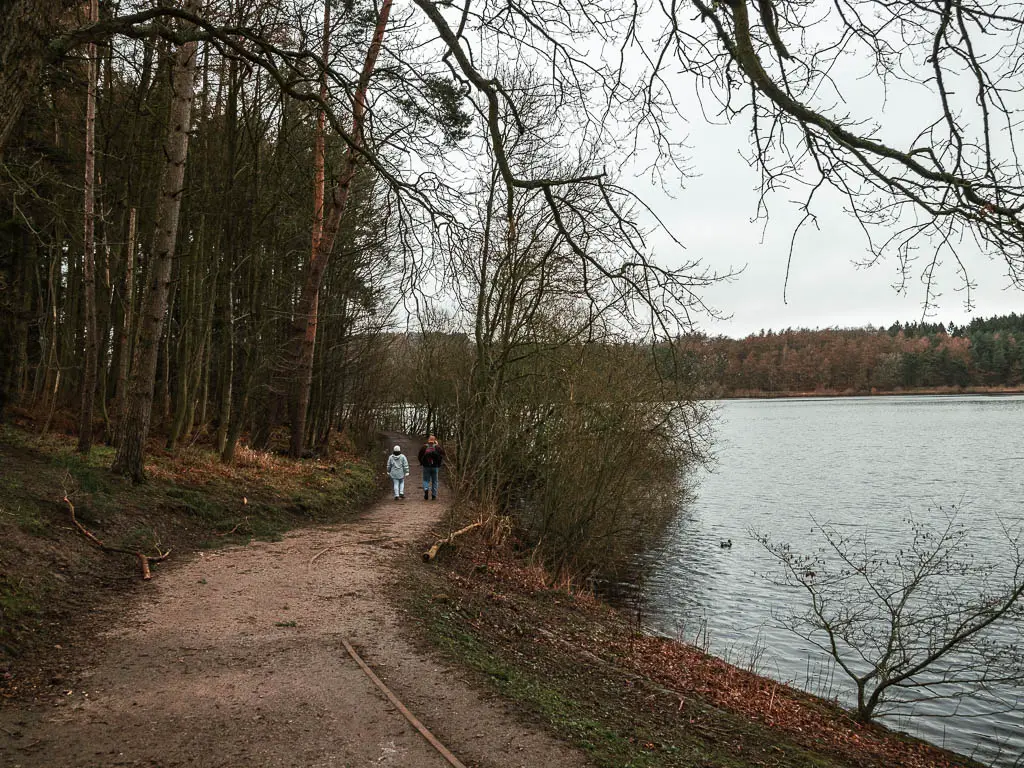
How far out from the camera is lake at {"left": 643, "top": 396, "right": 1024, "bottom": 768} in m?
10.4

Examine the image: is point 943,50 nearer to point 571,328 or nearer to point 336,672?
point 336,672

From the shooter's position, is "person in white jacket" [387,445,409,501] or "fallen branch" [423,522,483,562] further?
"person in white jacket" [387,445,409,501]

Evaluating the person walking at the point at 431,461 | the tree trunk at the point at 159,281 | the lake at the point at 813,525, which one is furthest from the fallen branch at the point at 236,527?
the lake at the point at 813,525

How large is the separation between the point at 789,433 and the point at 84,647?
56.0 metres

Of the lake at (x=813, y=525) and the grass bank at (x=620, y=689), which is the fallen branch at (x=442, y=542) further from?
the lake at (x=813, y=525)

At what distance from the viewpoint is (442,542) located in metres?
12.1

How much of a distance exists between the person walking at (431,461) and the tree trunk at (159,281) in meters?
7.48

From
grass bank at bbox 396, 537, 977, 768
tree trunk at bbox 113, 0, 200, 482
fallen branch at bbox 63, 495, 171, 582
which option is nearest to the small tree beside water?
grass bank at bbox 396, 537, 977, 768

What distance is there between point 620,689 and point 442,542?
17.5 feet

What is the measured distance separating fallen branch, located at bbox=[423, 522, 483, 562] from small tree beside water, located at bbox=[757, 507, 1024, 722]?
4.67 m

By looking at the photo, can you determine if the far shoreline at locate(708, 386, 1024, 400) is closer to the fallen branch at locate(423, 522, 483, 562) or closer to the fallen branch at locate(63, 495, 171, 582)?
the fallen branch at locate(423, 522, 483, 562)

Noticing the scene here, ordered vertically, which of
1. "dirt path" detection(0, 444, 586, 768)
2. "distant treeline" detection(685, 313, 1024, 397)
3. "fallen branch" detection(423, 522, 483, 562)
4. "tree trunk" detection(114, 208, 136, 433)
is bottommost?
"fallen branch" detection(423, 522, 483, 562)

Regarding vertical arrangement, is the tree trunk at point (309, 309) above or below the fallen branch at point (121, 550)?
above

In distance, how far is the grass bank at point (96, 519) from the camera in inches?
249
